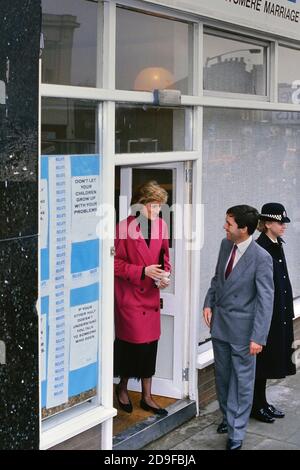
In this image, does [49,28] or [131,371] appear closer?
[49,28]

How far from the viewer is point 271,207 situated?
686 cm

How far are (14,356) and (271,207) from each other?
3237mm

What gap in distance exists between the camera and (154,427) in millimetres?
6469

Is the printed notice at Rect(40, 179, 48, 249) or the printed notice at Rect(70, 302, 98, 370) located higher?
the printed notice at Rect(40, 179, 48, 249)

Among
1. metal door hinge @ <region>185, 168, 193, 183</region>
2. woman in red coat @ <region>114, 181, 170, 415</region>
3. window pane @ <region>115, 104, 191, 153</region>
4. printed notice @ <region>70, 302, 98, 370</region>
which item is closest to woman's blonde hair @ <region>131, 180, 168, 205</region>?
woman in red coat @ <region>114, 181, 170, 415</region>

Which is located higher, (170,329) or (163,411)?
(170,329)

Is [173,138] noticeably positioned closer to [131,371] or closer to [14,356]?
[131,371]

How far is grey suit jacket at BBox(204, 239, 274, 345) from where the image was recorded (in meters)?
6.05

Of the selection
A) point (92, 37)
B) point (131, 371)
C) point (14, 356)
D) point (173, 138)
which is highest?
point (92, 37)

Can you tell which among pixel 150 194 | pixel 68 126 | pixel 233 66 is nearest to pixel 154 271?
Result: pixel 150 194

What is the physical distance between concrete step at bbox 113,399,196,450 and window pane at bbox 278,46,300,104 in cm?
335

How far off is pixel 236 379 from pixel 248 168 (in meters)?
2.48

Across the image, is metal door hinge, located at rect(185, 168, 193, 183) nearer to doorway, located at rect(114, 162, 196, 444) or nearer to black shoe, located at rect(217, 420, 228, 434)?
doorway, located at rect(114, 162, 196, 444)
